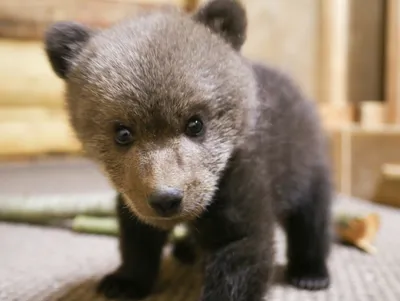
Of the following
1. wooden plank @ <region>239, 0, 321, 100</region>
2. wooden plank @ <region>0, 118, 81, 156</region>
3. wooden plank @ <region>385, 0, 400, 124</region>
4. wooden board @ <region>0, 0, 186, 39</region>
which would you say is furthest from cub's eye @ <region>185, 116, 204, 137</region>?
wooden plank @ <region>0, 118, 81, 156</region>

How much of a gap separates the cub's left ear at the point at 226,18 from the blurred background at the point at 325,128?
0.32 meters

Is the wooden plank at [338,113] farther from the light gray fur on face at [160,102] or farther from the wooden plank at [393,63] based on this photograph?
the light gray fur on face at [160,102]

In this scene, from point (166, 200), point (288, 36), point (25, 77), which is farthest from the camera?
point (25, 77)

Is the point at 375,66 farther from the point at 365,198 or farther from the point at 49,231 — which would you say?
the point at 49,231

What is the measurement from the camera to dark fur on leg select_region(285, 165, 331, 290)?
165cm

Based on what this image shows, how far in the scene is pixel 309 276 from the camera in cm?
163

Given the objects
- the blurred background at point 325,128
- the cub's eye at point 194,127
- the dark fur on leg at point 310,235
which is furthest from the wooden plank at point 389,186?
the cub's eye at point 194,127

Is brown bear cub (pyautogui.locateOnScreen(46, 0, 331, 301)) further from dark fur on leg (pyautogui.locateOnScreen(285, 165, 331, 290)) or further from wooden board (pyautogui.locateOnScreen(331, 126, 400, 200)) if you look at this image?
wooden board (pyautogui.locateOnScreen(331, 126, 400, 200))

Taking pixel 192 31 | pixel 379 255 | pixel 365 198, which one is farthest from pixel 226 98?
pixel 365 198

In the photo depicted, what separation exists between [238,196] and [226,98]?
0.22 metres

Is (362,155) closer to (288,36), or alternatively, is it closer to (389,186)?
(389,186)

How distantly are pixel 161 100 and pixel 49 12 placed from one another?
3.15m

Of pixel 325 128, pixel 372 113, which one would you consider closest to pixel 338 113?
pixel 372 113

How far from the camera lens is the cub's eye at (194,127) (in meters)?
1.27
